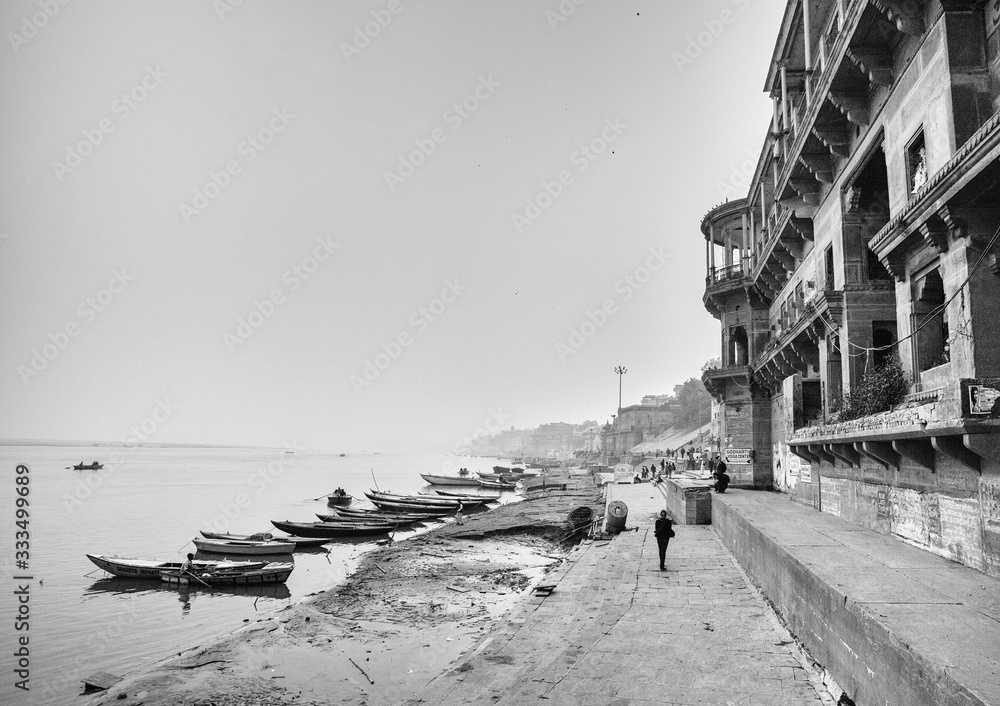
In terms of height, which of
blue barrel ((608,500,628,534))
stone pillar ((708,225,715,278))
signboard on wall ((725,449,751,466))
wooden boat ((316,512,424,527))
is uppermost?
stone pillar ((708,225,715,278))

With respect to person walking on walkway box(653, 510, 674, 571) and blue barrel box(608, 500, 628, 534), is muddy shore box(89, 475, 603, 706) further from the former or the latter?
person walking on walkway box(653, 510, 674, 571)

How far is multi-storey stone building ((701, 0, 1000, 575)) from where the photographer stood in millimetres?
8695

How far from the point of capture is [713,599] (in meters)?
13.2

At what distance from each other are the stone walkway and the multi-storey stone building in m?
3.01

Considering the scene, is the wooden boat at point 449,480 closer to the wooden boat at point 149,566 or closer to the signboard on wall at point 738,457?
the signboard on wall at point 738,457

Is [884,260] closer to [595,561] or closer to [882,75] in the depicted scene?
[882,75]

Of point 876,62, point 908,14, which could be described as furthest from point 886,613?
point 876,62

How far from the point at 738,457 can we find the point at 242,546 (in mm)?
23195

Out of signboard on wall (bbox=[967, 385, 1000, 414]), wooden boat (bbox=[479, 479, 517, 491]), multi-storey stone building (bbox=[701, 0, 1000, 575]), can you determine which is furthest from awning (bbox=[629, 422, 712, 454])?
signboard on wall (bbox=[967, 385, 1000, 414])

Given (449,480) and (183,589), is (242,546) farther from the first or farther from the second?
(449,480)

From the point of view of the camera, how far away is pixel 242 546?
96.8 feet

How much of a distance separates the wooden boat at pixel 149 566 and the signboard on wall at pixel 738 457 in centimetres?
2020

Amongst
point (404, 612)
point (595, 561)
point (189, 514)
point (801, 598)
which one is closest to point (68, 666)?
point (404, 612)

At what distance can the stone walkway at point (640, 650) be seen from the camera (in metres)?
8.66
